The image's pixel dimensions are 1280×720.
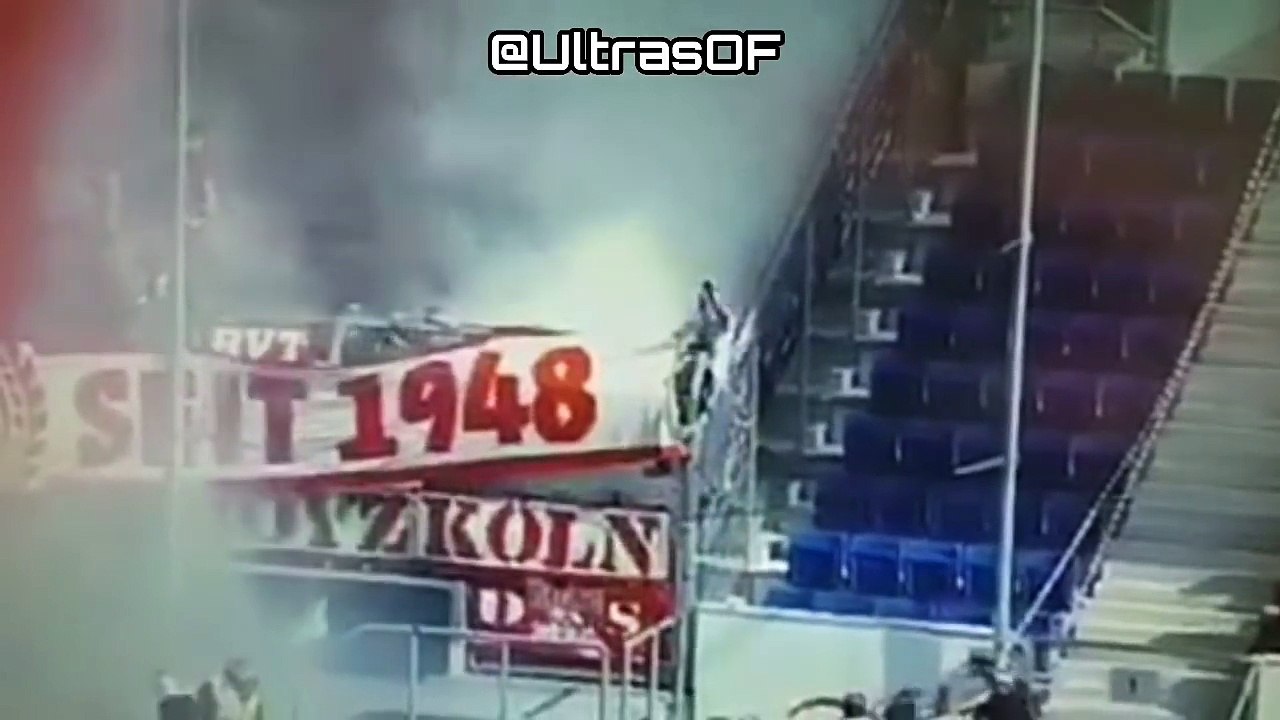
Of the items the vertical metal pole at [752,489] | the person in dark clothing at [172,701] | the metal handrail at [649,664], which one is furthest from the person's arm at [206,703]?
the vertical metal pole at [752,489]

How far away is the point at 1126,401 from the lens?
178 cm

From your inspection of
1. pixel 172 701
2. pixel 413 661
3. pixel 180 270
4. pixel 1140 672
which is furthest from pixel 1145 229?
pixel 172 701

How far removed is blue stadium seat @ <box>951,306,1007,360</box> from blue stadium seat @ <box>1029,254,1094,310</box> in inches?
1.3

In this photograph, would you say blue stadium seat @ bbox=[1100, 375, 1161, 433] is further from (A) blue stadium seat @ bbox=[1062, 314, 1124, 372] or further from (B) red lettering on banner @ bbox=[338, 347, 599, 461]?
(B) red lettering on banner @ bbox=[338, 347, 599, 461]

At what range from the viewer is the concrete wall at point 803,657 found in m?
1.80

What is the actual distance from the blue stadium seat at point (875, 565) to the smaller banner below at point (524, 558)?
153 millimetres

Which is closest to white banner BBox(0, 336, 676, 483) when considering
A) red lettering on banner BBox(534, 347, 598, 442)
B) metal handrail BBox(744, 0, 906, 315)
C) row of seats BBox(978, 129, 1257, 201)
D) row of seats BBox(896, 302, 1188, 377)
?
red lettering on banner BBox(534, 347, 598, 442)

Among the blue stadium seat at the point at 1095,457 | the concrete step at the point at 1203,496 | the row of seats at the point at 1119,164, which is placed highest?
the row of seats at the point at 1119,164

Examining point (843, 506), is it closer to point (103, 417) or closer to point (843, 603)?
point (843, 603)

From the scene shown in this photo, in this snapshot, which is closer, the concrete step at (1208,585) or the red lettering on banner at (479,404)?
the concrete step at (1208,585)

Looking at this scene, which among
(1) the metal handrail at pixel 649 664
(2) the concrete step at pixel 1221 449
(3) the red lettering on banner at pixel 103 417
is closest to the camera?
(2) the concrete step at pixel 1221 449

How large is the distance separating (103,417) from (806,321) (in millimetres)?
617

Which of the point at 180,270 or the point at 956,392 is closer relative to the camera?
the point at 956,392

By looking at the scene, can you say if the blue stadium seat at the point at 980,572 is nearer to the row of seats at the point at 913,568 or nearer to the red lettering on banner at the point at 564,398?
the row of seats at the point at 913,568
